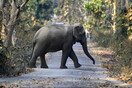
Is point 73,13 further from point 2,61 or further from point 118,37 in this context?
point 2,61

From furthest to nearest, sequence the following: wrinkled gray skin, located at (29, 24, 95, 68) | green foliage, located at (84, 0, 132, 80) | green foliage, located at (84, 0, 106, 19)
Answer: green foliage, located at (84, 0, 106, 19) < wrinkled gray skin, located at (29, 24, 95, 68) < green foliage, located at (84, 0, 132, 80)

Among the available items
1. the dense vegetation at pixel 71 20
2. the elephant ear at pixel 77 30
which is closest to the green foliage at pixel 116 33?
the dense vegetation at pixel 71 20

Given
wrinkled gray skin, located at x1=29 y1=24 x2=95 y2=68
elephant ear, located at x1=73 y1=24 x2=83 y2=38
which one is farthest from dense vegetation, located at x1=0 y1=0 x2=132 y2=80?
elephant ear, located at x1=73 y1=24 x2=83 y2=38

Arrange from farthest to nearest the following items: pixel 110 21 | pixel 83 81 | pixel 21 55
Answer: pixel 110 21, pixel 21 55, pixel 83 81

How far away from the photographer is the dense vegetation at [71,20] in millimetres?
18562

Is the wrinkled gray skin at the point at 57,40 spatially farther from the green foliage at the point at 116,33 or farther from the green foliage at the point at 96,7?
the green foliage at the point at 96,7

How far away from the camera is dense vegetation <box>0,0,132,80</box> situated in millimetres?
18562

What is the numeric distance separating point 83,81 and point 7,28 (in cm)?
1121

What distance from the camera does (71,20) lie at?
257 ft

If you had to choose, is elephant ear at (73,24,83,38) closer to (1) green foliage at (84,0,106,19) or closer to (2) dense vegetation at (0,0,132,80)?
(2) dense vegetation at (0,0,132,80)

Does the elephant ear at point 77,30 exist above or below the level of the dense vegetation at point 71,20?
above

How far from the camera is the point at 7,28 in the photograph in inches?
1038

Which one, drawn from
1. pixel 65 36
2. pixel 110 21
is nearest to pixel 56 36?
pixel 65 36

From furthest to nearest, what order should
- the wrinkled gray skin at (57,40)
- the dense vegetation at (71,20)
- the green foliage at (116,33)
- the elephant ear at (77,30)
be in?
the elephant ear at (77,30), the wrinkled gray skin at (57,40), the green foliage at (116,33), the dense vegetation at (71,20)
